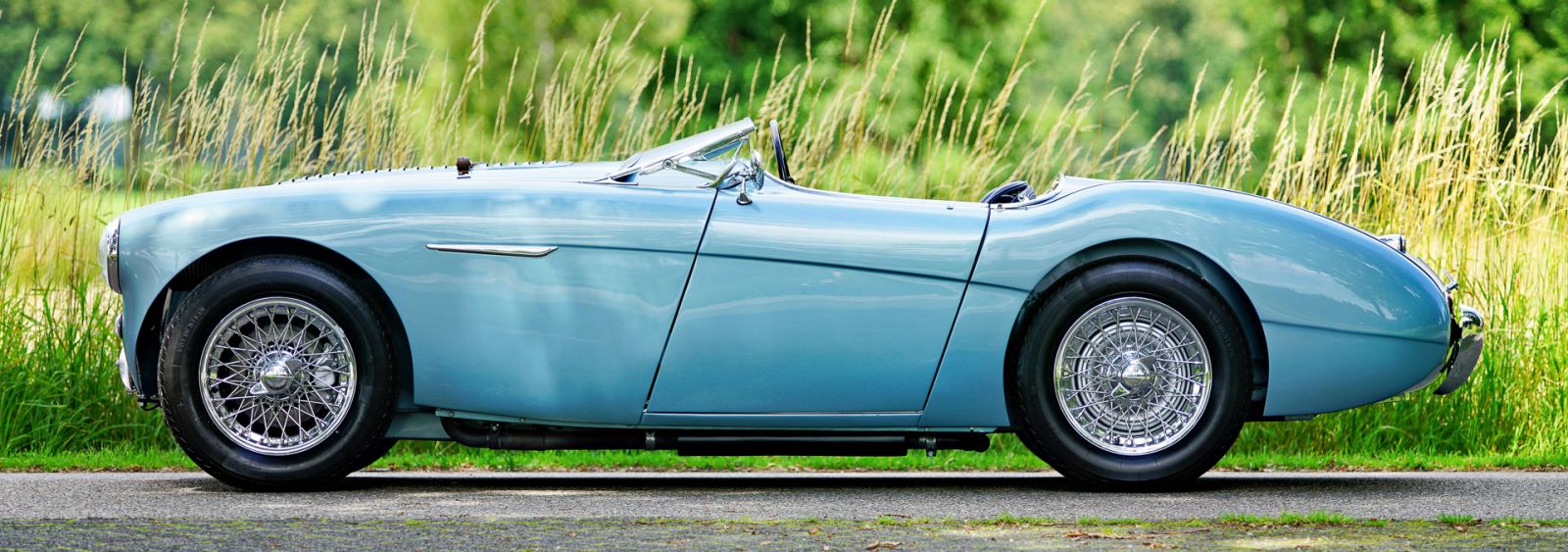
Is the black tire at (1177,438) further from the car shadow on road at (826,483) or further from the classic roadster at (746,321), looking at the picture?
the car shadow on road at (826,483)

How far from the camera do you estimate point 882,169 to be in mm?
8352

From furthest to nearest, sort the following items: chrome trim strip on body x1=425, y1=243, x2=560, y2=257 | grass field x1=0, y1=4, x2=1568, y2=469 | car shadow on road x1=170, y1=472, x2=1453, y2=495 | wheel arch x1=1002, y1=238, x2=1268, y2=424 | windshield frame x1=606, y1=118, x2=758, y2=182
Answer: grass field x1=0, y1=4, x2=1568, y2=469 → car shadow on road x1=170, y1=472, x2=1453, y2=495 → windshield frame x1=606, y1=118, x2=758, y2=182 → wheel arch x1=1002, y1=238, x2=1268, y2=424 → chrome trim strip on body x1=425, y1=243, x2=560, y2=257

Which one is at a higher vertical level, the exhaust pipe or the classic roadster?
the classic roadster

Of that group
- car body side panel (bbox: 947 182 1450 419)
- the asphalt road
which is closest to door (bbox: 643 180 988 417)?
car body side panel (bbox: 947 182 1450 419)

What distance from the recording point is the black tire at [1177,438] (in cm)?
515

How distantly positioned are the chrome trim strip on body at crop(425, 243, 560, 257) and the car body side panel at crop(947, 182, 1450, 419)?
131 cm

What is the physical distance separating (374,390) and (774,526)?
4.70ft

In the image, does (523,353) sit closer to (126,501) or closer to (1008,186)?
(126,501)

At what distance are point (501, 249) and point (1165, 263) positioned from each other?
2.10m

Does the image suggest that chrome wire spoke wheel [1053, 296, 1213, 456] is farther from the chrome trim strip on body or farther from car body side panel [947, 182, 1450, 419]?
the chrome trim strip on body

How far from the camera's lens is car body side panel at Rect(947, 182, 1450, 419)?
5180 millimetres

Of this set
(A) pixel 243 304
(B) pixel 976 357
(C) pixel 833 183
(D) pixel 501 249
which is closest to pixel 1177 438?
(B) pixel 976 357

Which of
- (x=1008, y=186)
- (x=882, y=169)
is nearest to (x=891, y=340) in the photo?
(x=1008, y=186)

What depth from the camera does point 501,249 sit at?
511cm
